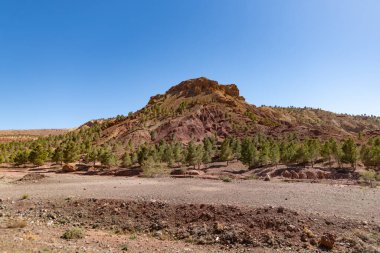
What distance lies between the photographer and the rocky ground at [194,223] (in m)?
15.2

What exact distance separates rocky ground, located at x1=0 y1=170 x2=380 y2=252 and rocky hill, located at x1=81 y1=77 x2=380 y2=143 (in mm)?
76376

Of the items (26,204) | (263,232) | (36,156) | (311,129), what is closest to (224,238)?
(263,232)

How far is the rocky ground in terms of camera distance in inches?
598

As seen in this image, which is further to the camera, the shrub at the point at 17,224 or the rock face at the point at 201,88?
the rock face at the point at 201,88

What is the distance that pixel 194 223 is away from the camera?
1838 cm

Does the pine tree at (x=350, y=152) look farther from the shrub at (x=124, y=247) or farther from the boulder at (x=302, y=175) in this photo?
the shrub at (x=124, y=247)

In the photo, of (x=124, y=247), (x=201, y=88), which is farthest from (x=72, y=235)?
(x=201, y=88)

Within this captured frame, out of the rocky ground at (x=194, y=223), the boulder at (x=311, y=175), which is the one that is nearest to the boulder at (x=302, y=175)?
the boulder at (x=311, y=175)

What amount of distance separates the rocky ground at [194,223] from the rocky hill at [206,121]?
3007 inches

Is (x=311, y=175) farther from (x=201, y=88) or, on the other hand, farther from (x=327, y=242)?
(x=201, y=88)

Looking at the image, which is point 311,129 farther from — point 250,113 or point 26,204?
point 26,204

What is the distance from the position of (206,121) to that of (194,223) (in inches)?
3793

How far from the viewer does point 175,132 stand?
336 ft

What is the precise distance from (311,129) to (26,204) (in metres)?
99.3
